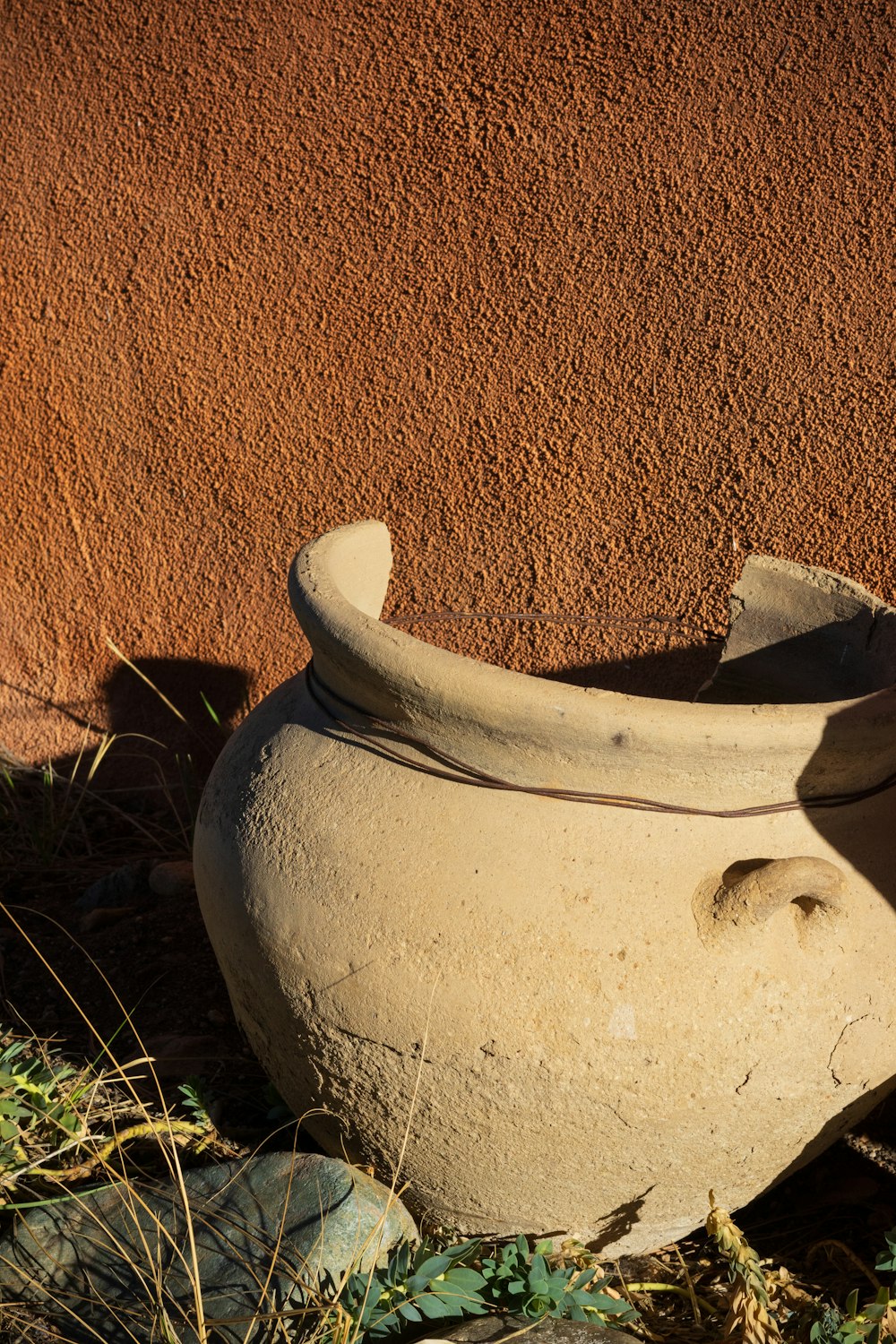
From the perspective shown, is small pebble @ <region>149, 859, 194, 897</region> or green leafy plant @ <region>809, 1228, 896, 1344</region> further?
small pebble @ <region>149, 859, 194, 897</region>

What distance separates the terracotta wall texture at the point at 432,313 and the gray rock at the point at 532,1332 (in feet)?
4.73

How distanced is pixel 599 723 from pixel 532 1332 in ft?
2.52

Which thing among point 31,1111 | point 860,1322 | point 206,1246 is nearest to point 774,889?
point 860,1322

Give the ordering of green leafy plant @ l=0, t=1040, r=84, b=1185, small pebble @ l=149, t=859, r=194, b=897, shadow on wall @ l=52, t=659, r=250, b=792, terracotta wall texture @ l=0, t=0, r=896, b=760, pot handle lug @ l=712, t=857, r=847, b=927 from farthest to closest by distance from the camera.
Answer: shadow on wall @ l=52, t=659, r=250, b=792, small pebble @ l=149, t=859, r=194, b=897, terracotta wall texture @ l=0, t=0, r=896, b=760, green leafy plant @ l=0, t=1040, r=84, b=1185, pot handle lug @ l=712, t=857, r=847, b=927

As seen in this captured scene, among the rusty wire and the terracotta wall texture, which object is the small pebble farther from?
the rusty wire

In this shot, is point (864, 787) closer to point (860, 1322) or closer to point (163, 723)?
point (860, 1322)

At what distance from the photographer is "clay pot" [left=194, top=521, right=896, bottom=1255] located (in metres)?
1.46

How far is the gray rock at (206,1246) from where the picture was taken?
152 cm

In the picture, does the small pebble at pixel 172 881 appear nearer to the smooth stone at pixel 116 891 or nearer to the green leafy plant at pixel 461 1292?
the smooth stone at pixel 116 891

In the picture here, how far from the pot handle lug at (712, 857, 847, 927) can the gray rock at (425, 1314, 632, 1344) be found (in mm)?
547

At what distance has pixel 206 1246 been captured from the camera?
1.62 m

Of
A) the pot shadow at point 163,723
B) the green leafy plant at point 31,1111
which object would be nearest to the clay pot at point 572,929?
the green leafy plant at point 31,1111

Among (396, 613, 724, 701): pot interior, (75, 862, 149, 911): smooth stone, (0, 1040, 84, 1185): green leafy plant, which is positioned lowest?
(75, 862, 149, 911): smooth stone

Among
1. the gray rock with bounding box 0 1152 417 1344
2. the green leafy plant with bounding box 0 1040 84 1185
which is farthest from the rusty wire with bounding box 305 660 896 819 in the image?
the green leafy plant with bounding box 0 1040 84 1185
